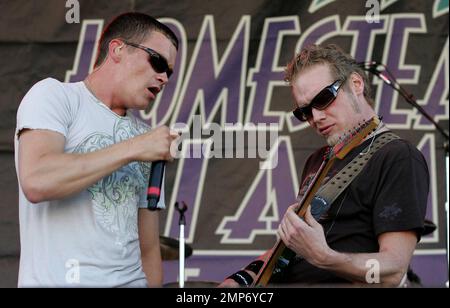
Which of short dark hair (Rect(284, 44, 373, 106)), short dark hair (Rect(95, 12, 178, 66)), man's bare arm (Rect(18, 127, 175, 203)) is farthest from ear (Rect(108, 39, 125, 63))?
short dark hair (Rect(284, 44, 373, 106))

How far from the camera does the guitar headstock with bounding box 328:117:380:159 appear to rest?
3.39 metres

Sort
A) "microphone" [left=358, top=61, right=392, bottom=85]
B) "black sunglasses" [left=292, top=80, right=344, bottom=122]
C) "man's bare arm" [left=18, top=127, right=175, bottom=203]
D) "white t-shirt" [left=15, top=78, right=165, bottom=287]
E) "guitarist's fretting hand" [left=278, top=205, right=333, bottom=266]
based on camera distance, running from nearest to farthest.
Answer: "man's bare arm" [left=18, top=127, right=175, bottom=203] → "white t-shirt" [left=15, top=78, right=165, bottom=287] → "guitarist's fretting hand" [left=278, top=205, right=333, bottom=266] → "black sunglasses" [left=292, top=80, right=344, bottom=122] → "microphone" [left=358, top=61, right=392, bottom=85]

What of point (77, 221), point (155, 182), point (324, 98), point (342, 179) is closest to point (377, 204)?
point (342, 179)

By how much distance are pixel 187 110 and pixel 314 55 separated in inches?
55.0

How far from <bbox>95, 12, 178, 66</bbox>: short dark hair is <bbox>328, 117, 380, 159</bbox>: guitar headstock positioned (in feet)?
2.26

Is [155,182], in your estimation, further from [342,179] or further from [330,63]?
[330,63]

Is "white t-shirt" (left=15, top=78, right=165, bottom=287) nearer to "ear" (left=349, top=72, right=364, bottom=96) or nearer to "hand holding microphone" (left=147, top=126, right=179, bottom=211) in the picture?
"hand holding microphone" (left=147, top=126, right=179, bottom=211)

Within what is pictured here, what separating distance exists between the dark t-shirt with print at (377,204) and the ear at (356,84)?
0.32m

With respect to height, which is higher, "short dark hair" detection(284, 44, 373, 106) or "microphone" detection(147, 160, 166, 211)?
"short dark hair" detection(284, 44, 373, 106)

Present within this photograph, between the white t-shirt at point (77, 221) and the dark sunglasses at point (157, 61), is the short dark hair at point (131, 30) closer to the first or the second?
the dark sunglasses at point (157, 61)

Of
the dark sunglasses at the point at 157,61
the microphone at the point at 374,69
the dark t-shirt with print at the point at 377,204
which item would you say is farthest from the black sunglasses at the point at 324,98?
the microphone at the point at 374,69

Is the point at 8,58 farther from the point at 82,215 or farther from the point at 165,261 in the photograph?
the point at 82,215

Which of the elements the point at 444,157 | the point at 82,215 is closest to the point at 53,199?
the point at 82,215

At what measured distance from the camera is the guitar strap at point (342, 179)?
10.9 ft
